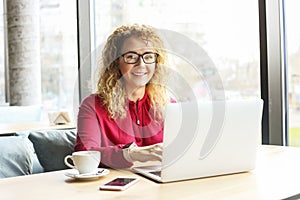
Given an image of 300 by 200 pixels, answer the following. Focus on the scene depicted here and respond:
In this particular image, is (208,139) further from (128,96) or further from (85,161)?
(128,96)

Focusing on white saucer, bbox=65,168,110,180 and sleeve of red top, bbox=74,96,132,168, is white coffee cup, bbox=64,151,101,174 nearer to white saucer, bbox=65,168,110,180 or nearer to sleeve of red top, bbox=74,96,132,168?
white saucer, bbox=65,168,110,180

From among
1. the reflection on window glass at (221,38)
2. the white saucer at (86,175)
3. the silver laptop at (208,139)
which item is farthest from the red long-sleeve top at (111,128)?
the reflection on window glass at (221,38)

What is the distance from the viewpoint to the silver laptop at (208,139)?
1.18 m

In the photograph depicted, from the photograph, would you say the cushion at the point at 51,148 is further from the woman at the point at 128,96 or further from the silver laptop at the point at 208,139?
the silver laptop at the point at 208,139

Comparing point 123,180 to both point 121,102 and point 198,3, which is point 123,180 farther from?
point 198,3

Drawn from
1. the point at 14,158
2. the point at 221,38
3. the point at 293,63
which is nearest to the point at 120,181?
the point at 14,158

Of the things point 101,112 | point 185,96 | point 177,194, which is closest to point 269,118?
point 185,96

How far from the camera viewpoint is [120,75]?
188cm

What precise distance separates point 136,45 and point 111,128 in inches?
15.0

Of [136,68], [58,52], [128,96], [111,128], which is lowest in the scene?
[111,128]

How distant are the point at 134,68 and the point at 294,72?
3.38 feet

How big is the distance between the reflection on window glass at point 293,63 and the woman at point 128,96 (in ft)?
2.64

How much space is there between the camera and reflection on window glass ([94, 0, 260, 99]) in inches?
101

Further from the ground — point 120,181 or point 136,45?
point 136,45
